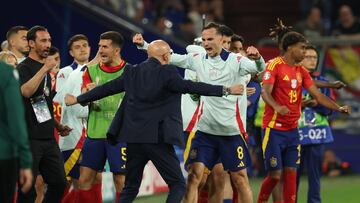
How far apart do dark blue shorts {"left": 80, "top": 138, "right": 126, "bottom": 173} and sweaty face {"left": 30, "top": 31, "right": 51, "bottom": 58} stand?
1664 mm

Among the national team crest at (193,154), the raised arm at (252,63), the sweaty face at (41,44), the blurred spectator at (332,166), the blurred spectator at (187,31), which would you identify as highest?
the blurred spectator at (187,31)

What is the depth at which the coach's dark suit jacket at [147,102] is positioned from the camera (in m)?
11.6

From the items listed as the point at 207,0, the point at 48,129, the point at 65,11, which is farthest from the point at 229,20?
the point at 48,129

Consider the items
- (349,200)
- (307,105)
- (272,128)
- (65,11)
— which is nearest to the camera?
(272,128)

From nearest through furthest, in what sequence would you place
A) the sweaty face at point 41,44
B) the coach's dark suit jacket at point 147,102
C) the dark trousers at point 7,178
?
the dark trousers at point 7,178 < the coach's dark suit jacket at point 147,102 < the sweaty face at point 41,44

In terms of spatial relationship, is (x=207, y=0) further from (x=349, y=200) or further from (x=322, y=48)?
(x=349, y=200)

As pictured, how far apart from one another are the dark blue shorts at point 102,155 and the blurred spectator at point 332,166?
10.9m

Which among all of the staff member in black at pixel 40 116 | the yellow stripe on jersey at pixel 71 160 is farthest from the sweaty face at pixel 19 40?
the staff member in black at pixel 40 116

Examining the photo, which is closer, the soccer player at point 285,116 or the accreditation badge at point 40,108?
the accreditation badge at point 40,108

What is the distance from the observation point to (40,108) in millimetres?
11594

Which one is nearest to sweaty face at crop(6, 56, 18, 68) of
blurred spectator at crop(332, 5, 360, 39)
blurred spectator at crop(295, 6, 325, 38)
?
blurred spectator at crop(295, 6, 325, 38)

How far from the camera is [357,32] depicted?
83.0 ft

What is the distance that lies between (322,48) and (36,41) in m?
A: 13.3

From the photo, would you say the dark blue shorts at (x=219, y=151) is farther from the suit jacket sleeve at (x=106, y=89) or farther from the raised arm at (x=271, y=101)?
the suit jacket sleeve at (x=106, y=89)
